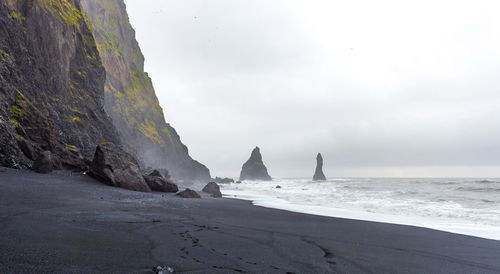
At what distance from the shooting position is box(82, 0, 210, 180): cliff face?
128 ft

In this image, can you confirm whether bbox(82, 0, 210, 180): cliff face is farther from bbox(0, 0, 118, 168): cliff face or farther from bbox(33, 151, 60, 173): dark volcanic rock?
bbox(33, 151, 60, 173): dark volcanic rock

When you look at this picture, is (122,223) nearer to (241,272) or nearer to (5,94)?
(241,272)

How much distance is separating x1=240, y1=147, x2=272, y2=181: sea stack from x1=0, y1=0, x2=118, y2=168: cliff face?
324ft

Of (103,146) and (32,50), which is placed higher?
(32,50)

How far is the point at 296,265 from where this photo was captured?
407cm

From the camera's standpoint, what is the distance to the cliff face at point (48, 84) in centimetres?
1233

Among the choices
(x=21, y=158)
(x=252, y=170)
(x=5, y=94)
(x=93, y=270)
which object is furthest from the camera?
(x=252, y=170)

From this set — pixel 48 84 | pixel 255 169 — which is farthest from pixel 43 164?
pixel 255 169

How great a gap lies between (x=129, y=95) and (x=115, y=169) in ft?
116

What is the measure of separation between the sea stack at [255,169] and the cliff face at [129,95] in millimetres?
59247

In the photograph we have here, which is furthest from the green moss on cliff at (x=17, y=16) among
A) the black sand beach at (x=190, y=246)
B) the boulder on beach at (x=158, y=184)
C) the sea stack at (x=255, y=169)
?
the sea stack at (x=255, y=169)

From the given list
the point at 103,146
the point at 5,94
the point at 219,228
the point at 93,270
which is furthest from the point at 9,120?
the point at 93,270

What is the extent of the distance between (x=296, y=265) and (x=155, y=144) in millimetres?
46065

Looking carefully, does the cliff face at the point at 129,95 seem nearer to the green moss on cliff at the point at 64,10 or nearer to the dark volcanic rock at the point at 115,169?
the green moss on cliff at the point at 64,10
